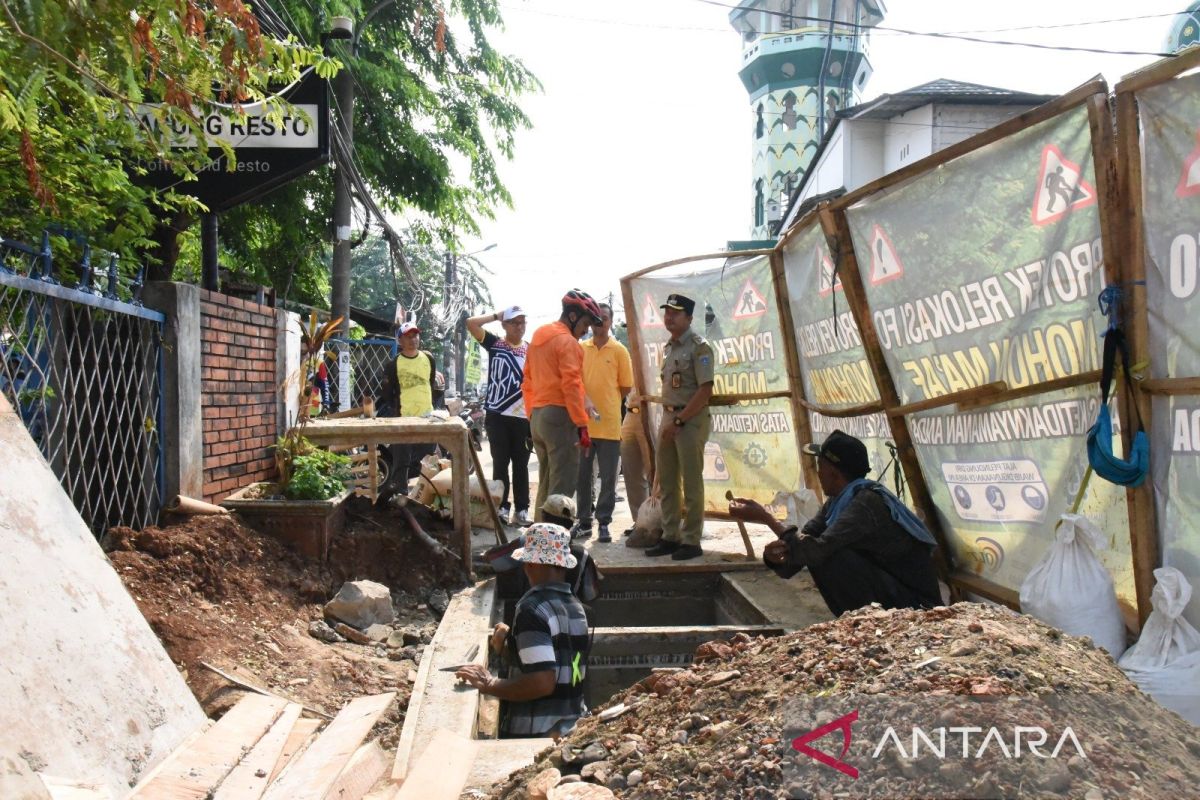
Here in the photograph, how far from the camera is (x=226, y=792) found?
2879 millimetres

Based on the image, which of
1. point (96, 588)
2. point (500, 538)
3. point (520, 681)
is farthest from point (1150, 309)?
point (500, 538)

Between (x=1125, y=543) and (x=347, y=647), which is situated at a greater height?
(x=1125, y=543)

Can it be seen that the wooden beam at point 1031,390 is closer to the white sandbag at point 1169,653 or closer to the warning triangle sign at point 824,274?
the white sandbag at point 1169,653

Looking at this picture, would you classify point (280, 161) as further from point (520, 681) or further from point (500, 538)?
point (520, 681)

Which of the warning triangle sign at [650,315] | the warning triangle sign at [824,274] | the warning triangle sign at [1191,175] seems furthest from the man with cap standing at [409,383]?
the warning triangle sign at [1191,175]

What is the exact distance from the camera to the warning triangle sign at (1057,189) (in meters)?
3.62

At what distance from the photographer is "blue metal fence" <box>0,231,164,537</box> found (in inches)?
162

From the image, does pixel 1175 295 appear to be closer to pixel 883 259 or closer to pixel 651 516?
pixel 883 259

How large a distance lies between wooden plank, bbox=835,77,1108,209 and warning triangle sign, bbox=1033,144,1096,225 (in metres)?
0.14

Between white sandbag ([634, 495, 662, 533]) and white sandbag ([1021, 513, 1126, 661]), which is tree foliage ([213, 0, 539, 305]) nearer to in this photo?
white sandbag ([634, 495, 662, 533])

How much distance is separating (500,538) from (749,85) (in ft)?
203

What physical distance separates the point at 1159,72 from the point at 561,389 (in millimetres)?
4388

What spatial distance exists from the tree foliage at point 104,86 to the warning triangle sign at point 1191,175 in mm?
3073

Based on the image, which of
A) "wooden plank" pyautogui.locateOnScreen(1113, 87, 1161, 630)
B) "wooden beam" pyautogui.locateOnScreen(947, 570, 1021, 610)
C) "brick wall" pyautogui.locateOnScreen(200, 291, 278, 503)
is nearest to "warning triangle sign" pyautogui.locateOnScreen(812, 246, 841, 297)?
"wooden beam" pyautogui.locateOnScreen(947, 570, 1021, 610)
